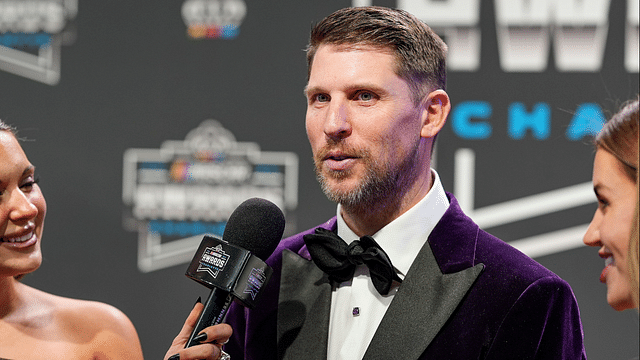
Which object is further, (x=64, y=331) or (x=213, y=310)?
(x=64, y=331)

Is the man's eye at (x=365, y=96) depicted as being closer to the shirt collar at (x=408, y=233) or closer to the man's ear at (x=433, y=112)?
the man's ear at (x=433, y=112)

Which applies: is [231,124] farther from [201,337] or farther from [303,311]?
[201,337]

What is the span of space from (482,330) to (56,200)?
238 centimetres

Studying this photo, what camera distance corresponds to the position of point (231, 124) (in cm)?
292

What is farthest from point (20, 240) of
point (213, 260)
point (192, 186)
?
point (192, 186)

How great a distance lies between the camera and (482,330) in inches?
51.8

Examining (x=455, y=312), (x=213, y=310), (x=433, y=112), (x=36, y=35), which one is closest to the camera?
(x=213, y=310)

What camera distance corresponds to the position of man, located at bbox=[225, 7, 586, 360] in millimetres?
1323

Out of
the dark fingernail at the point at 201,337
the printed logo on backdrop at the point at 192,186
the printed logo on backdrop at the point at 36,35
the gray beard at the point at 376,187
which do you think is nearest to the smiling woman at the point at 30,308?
the dark fingernail at the point at 201,337

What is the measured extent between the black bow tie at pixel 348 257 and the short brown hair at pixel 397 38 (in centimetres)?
36

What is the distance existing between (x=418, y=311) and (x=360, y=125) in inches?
16.4

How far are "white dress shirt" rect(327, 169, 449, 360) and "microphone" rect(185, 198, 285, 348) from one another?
9.9 inches

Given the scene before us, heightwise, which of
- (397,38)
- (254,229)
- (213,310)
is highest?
(397,38)

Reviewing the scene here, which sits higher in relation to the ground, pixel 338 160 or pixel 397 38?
pixel 397 38
